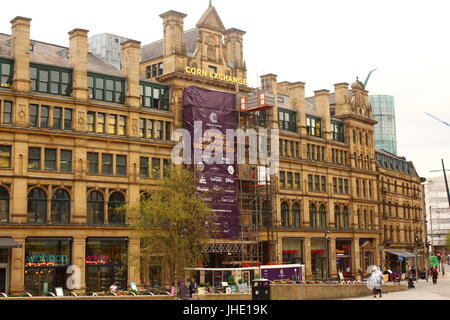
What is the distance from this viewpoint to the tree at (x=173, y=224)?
2004 inches

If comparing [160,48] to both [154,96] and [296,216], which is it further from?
[296,216]

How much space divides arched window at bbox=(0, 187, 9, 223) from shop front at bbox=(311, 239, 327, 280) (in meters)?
40.8

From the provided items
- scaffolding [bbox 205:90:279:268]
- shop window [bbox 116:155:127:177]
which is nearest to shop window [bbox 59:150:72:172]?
shop window [bbox 116:155:127:177]

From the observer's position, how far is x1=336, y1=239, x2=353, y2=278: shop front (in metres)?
86.3

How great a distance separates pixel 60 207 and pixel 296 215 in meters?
33.4

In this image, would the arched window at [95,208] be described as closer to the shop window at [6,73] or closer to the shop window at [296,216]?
the shop window at [6,73]

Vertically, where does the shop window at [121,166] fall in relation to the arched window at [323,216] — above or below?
above

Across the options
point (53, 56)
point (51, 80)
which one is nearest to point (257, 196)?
point (51, 80)

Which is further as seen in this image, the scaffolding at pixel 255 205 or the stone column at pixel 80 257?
the scaffolding at pixel 255 205

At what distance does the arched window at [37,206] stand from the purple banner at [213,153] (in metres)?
16.0

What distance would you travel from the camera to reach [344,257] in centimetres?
8762

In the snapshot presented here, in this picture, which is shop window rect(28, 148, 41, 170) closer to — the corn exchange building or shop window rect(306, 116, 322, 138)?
the corn exchange building

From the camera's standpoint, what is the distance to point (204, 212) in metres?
54.3

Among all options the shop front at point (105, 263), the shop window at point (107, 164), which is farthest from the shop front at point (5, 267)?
the shop window at point (107, 164)
